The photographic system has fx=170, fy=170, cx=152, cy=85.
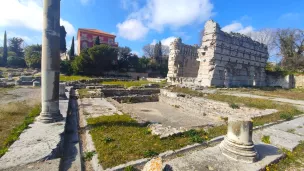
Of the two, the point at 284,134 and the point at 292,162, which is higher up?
the point at 284,134

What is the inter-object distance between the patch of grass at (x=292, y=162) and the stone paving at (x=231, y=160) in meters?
0.11

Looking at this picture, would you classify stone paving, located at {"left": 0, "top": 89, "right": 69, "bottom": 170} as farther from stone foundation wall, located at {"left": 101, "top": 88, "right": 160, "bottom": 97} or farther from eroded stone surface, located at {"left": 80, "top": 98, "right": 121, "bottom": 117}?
stone foundation wall, located at {"left": 101, "top": 88, "right": 160, "bottom": 97}

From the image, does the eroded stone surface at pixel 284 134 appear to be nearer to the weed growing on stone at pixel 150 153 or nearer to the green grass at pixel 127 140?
the green grass at pixel 127 140

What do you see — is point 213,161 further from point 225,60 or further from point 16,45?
point 16,45

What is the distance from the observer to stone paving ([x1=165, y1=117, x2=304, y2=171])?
11.2ft

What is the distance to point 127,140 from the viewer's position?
463cm

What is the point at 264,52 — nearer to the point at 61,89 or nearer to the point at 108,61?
the point at 61,89

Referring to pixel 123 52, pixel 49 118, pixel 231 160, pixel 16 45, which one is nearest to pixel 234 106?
pixel 231 160

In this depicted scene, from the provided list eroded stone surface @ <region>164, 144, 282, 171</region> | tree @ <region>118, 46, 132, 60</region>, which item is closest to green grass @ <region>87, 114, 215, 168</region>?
eroded stone surface @ <region>164, 144, 282, 171</region>

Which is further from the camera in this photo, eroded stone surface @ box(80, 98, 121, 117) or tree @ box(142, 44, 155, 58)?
tree @ box(142, 44, 155, 58)

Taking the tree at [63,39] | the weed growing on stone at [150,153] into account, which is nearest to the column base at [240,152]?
the weed growing on stone at [150,153]

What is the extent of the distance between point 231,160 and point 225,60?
16.5 metres

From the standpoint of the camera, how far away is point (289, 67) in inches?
1126

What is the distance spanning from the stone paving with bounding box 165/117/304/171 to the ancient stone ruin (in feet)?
42.1
